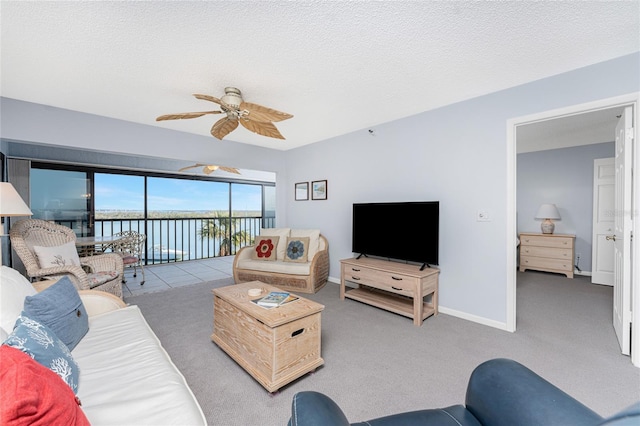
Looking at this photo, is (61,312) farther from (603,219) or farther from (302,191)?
(603,219)

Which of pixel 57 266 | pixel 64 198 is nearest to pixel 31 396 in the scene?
pixel 57 266

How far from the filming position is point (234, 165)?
4617 millimetres

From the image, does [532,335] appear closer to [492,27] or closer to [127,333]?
[492,27]

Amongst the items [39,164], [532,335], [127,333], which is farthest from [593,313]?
[39,164]

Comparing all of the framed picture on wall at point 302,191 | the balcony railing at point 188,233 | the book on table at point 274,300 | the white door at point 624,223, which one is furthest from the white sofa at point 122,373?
the balcony railing at point 188,233

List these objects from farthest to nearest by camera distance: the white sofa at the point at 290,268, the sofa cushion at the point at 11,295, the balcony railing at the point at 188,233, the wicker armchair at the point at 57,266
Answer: the balcony railing at the point at 188,233
the white sofa at the point at 290,268
the wicker armchair at the point at 57,266
the sofa cushion at the point at 11,295

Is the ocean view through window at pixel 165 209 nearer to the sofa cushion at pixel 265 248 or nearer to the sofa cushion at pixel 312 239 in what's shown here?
the sofa cushion at pixel 265 248

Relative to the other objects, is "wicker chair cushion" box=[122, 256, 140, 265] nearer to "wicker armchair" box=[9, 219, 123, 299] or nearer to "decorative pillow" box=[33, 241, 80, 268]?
"wicker armchair" box=[9, 219, 123, 299]

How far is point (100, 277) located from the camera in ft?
9.80

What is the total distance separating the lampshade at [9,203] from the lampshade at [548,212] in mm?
6975

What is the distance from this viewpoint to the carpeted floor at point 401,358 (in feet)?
5.57

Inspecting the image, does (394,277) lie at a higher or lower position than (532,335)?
higher

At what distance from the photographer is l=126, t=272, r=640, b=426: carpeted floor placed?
1.70 m

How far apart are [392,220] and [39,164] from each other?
5940 millimetres
